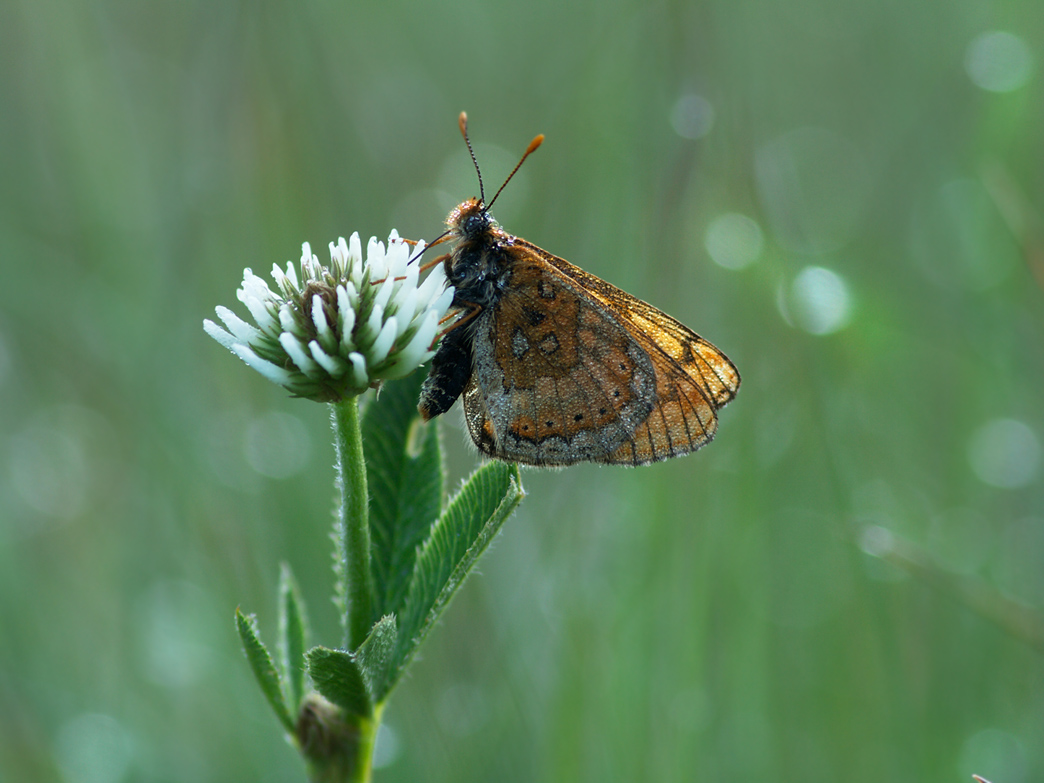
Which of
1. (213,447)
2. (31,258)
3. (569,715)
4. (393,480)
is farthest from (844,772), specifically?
(31,258)

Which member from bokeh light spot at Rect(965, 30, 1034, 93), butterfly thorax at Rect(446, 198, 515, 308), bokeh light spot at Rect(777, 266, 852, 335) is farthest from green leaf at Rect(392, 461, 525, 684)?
bokeh light spot at Rect(965, 30, 1034, 93)

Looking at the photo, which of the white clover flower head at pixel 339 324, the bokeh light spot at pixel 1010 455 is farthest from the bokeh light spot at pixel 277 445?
the bokeh light spot at pixel 1010 455

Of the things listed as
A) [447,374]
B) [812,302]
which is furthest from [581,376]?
[812,302]

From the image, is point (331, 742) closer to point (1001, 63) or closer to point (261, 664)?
point (261, 664)

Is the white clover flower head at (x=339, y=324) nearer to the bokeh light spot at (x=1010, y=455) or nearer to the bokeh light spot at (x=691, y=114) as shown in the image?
the bokeh light spot at (x=691, y=114)

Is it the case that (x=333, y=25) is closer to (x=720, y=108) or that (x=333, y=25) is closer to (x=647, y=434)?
A: (x=720, y=108)
